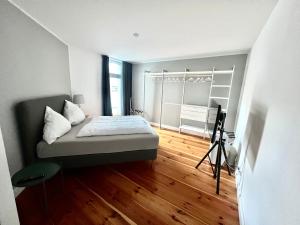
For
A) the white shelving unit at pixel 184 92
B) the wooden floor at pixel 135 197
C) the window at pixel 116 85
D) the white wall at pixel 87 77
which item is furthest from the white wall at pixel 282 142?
the window at pixel 116 85

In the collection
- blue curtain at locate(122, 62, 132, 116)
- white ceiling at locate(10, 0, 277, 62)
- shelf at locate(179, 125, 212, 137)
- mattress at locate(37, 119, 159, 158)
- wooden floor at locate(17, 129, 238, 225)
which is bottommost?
wooden floor at locate(17, 129, 238, 225)

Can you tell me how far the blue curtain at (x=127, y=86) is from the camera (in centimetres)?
448

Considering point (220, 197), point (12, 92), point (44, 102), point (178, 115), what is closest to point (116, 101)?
point (178, 115)

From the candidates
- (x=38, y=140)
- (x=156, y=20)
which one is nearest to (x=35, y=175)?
(x=38, y=140)

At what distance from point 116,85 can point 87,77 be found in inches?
43.7

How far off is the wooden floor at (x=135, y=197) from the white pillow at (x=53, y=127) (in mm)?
640

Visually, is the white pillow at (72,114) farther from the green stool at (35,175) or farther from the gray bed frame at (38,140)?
the green stool at (35,175)

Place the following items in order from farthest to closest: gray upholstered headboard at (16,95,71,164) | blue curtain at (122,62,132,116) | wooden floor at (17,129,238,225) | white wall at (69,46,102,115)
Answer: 1. blue curtain at (122,62,132,116)
2. white wall at (69,46,102,115)
3. gray upholstered headboard at (16,95,71,164)
4. wooden floor at (17,129,238,225)

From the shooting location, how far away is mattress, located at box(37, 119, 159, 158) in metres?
1.74

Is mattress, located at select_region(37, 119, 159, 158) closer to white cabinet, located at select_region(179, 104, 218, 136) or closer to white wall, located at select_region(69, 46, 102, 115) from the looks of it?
white wall, located at select_region(69, 46, 102, 115)

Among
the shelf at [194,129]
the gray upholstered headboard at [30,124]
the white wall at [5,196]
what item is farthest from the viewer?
the shelf at [194,129]

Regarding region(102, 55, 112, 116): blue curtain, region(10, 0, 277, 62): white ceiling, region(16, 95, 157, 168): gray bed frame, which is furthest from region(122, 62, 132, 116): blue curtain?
region(16, 95, 157, 168): gray bed frame

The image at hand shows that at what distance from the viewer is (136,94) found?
16.1 feet

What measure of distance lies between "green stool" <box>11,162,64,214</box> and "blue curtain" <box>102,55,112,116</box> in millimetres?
2628
